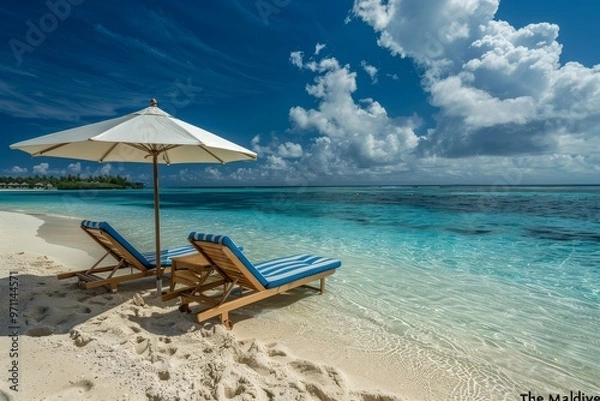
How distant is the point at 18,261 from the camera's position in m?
Answer: 6.16

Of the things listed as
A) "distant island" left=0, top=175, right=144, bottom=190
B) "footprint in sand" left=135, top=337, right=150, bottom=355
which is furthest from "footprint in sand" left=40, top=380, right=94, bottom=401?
"distant island" left=0, top=175, right=144, bottom=190

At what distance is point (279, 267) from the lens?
15.6ft

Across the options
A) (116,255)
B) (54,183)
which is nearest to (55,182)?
(54,183)

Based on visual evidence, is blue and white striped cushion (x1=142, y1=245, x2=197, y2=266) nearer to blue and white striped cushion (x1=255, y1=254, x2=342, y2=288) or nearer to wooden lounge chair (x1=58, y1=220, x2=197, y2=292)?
wooden lounge chair (x1=58, y1=220, x2=197, y2=292)

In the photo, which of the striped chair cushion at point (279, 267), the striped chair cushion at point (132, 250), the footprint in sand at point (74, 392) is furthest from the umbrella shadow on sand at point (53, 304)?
the striped chair cushion at point (279, 267)

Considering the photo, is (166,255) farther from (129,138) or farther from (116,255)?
(129,138)

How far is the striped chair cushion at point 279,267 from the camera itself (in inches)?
141

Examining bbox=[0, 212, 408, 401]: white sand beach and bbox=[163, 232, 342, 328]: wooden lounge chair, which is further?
bbox=[163, 232, 342, 328]: wooden lounge chair

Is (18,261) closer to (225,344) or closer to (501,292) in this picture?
(225,344)

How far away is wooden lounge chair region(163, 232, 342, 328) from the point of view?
3550mm

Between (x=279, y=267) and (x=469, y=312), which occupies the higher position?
(x=279, y=267)

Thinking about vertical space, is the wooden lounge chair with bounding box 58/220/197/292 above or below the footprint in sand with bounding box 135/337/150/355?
above

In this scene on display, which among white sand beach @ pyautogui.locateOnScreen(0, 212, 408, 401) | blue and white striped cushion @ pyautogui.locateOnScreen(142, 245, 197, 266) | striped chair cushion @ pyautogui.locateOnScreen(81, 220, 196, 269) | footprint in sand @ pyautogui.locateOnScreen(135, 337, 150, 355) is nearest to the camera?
white sand beach @ pyautogui.locateOnScreen(0, 212, 408, 401)

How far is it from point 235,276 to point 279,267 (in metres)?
0.87
